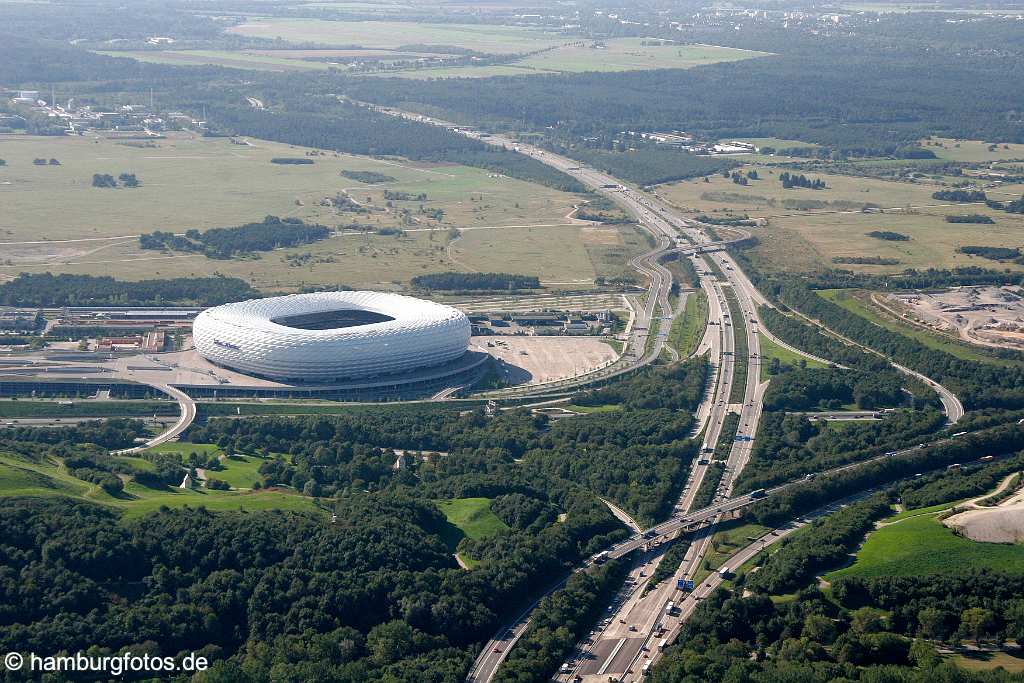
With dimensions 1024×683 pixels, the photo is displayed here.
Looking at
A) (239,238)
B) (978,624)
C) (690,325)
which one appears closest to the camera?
(978,624)

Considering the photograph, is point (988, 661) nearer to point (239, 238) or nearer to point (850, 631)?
point (850, 631)

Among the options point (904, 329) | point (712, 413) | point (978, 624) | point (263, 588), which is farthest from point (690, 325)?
point (263, 588)

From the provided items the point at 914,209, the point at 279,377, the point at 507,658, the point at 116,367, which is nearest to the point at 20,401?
the point at 116,367

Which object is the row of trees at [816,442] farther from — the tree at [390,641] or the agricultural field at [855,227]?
the agricultural field at [855,227]

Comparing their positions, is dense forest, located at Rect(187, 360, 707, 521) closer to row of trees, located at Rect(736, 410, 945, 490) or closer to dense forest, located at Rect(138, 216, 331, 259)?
row of trees, located at Rect(736, 410, 945, 490)

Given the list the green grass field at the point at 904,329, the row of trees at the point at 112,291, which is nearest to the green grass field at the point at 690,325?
the green grass field at the point at 904,329

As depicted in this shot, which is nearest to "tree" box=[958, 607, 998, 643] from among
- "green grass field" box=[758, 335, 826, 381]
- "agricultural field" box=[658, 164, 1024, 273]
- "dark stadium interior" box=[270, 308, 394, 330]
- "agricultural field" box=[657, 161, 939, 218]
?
"green grass field" box=[758, 335, 826, 381]

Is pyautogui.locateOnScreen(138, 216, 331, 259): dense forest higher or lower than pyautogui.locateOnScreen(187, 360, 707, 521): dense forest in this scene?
higher
